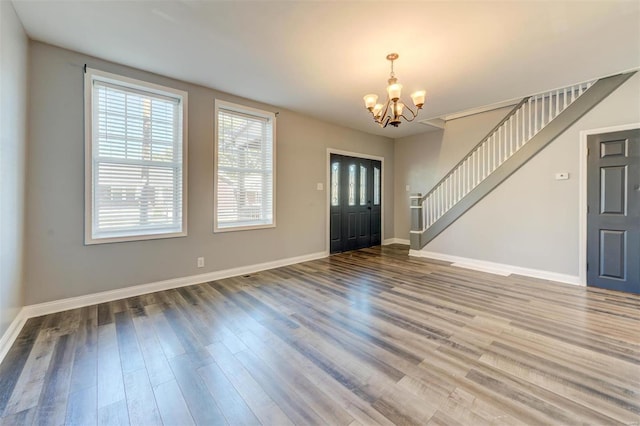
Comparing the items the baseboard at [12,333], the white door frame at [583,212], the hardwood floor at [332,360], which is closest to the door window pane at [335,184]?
the hardwood floor at [332,360]

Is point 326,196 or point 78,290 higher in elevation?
point 326,196

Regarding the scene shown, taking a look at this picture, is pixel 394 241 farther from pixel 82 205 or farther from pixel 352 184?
pixel 82 205

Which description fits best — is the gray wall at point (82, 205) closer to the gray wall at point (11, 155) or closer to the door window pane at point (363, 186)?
the gray wall at point (11, 155)

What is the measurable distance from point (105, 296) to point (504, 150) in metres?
5.99

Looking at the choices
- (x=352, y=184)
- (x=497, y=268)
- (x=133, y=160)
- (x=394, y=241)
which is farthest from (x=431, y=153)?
(x=133, y=160)

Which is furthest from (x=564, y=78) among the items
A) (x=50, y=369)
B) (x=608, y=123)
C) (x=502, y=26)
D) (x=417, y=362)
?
(x=50, y=369)

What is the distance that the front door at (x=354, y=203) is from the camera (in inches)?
224

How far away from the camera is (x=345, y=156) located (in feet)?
19.1

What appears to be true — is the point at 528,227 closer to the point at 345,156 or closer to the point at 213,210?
the point at 345,156

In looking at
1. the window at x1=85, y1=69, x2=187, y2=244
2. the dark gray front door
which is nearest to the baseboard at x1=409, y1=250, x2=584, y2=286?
the dark gray front door

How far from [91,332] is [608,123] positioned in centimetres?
616

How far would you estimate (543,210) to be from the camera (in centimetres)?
400

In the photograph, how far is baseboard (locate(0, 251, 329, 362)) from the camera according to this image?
7.53 feet

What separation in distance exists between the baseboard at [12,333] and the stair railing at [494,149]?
18.1 feet
